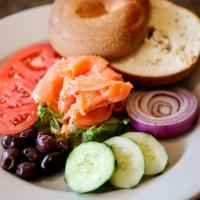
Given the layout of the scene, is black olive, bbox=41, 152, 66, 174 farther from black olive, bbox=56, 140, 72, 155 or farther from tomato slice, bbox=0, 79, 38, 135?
tomato slice, bbox=0, 79, 38, 135

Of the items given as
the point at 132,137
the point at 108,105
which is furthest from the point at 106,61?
the point at 132,137

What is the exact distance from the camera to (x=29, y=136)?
2.01m

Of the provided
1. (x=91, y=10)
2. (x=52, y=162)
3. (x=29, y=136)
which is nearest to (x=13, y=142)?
(x=29, y=136)

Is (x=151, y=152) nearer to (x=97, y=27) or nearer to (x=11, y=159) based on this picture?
(x=11, y=159)

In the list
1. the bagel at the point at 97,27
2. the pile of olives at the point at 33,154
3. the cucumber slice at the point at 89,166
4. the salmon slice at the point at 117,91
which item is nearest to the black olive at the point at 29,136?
the pile of olives at the point at 33,154

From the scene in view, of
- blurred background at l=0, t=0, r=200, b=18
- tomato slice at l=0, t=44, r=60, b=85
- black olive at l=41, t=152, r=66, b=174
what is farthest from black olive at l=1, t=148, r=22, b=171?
blurred background at l=0, t=0, r=200, b=18

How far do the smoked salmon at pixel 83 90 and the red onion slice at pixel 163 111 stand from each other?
11cm

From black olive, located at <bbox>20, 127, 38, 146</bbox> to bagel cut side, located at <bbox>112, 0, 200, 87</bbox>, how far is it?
0.48m

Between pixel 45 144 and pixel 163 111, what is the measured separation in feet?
1.68

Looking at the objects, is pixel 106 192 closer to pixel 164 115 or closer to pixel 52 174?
pixel 52 174

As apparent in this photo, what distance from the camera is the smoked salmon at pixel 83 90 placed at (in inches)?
80.4

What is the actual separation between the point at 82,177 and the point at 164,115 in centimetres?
49

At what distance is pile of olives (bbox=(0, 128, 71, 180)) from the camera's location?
191cm

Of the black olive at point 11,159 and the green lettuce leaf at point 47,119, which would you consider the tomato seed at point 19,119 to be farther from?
the black olive at point 11,159
